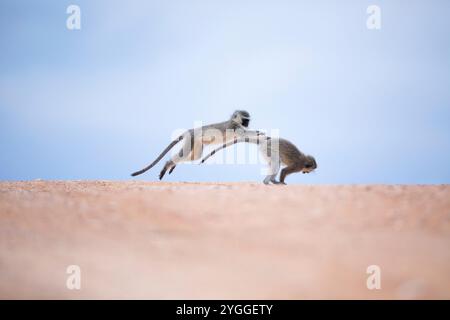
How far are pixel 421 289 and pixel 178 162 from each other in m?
9.41

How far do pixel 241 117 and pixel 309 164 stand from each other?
2331 mm

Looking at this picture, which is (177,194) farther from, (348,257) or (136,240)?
(348,257)

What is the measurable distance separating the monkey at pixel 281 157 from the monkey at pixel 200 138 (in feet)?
1.16

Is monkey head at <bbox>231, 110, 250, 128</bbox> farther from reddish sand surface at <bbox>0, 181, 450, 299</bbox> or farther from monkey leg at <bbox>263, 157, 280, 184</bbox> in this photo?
reddish sand surface at <bbox>0, 181, 450, 299</bbox>

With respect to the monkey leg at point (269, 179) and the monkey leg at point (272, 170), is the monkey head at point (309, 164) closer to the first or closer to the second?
the monkey leg at point (272, 170)

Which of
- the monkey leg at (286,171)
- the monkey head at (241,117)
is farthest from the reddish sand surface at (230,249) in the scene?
the monkey head at (241,117)

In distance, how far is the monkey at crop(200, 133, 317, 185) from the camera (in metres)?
10.7

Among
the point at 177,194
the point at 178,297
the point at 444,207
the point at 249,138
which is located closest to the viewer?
the point at 178,297

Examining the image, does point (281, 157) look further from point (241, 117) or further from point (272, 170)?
point (241, 117)

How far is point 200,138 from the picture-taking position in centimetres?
1188

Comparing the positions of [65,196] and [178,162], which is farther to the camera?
[178,162]
